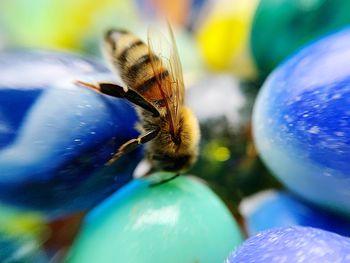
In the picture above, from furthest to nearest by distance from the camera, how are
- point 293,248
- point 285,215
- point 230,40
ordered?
point 230,40 < point 285,215 < point 293,248

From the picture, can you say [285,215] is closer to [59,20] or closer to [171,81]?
[171,81]

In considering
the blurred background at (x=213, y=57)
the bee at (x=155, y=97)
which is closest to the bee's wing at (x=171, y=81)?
the bee at (x=155, y=97)

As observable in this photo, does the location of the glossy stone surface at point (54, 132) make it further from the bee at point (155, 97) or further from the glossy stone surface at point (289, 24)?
the glossy stone surface at point (289, 24)

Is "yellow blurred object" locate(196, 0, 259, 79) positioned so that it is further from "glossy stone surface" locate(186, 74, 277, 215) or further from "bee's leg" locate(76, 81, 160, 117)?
"bee's leg" locate(76, 81, 160, 117)

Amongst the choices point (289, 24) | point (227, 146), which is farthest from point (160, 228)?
point (289, 24)

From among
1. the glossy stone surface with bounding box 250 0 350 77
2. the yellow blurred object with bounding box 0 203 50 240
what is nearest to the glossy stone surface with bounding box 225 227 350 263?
the yellow blurred object with bounding box 0 203 50 240

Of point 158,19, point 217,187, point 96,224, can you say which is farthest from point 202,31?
point 96,224
